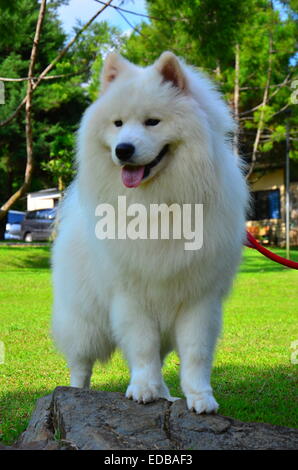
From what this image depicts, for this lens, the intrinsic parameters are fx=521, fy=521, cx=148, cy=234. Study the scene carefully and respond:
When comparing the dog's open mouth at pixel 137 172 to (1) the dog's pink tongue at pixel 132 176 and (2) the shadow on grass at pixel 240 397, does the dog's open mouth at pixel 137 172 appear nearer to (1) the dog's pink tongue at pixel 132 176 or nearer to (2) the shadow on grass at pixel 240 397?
(1) the dog's pink tongue at pixel 132 176

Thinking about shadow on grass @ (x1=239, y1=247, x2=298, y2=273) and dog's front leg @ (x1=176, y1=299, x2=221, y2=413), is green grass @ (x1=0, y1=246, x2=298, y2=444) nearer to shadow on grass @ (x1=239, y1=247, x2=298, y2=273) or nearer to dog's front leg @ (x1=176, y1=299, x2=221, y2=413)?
dog's front leg @ (x1=176, y1=299, x2=221, y2=413)

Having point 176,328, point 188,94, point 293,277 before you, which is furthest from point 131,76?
point 293,277

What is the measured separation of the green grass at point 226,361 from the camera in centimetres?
406

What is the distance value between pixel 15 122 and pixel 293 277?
14261 millimetres

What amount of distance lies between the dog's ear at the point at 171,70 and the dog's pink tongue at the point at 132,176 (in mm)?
515

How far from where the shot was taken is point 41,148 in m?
22.1

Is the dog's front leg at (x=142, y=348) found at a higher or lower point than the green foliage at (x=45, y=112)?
lower

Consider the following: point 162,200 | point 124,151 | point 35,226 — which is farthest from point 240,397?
point 35,226

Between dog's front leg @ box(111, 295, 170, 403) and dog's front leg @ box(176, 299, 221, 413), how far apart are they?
15 centimetres

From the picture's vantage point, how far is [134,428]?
2.66m

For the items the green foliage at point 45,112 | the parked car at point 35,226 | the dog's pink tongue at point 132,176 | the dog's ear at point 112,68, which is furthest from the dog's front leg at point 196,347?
the parked car at point 35,226

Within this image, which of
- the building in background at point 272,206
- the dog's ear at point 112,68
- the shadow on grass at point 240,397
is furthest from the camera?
the building in background at point 272,206

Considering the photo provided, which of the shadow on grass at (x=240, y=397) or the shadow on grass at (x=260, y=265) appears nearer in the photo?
the shadow on grass at (x=240, y=397)
